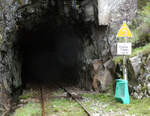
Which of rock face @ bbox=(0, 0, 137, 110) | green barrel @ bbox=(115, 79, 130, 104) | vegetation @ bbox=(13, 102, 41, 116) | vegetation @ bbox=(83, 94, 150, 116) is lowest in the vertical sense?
vegetation @ bbox=(13, 102, 41, 116)

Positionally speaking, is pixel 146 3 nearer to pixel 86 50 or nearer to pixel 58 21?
pixel 86 50

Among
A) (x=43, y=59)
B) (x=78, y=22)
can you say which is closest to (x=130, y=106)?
(x=78, y=22)

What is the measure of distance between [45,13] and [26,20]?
4.24ft

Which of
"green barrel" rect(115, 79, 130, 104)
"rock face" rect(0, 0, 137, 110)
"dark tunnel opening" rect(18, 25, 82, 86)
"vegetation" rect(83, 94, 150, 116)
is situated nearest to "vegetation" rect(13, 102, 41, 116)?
"vegetation" rect(83, 94, 150, 116)

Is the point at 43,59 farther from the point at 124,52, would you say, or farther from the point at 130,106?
the point at 130,106

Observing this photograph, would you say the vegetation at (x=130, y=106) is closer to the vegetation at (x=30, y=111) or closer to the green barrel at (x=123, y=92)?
the green barrel at (x=123, y=92)

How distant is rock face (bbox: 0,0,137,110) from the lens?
34.9ft

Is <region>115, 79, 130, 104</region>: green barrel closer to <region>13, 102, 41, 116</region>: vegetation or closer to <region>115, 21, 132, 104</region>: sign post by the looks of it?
<region>115, 21, 132, 104</region>: sign post

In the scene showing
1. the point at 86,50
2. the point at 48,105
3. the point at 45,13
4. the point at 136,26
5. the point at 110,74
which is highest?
the point at 45,13

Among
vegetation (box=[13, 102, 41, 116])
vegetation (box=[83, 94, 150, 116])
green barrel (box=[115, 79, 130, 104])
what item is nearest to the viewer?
vegetation (box=[83, 94, 150, 116])

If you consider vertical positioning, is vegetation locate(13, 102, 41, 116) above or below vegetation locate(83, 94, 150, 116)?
below

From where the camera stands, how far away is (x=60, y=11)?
1337 cm

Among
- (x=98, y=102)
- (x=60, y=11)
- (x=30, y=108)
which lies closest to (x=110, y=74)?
(x=98, y=102)

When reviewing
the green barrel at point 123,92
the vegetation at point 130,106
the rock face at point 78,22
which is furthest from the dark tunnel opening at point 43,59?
the green barrel at point 123,92
